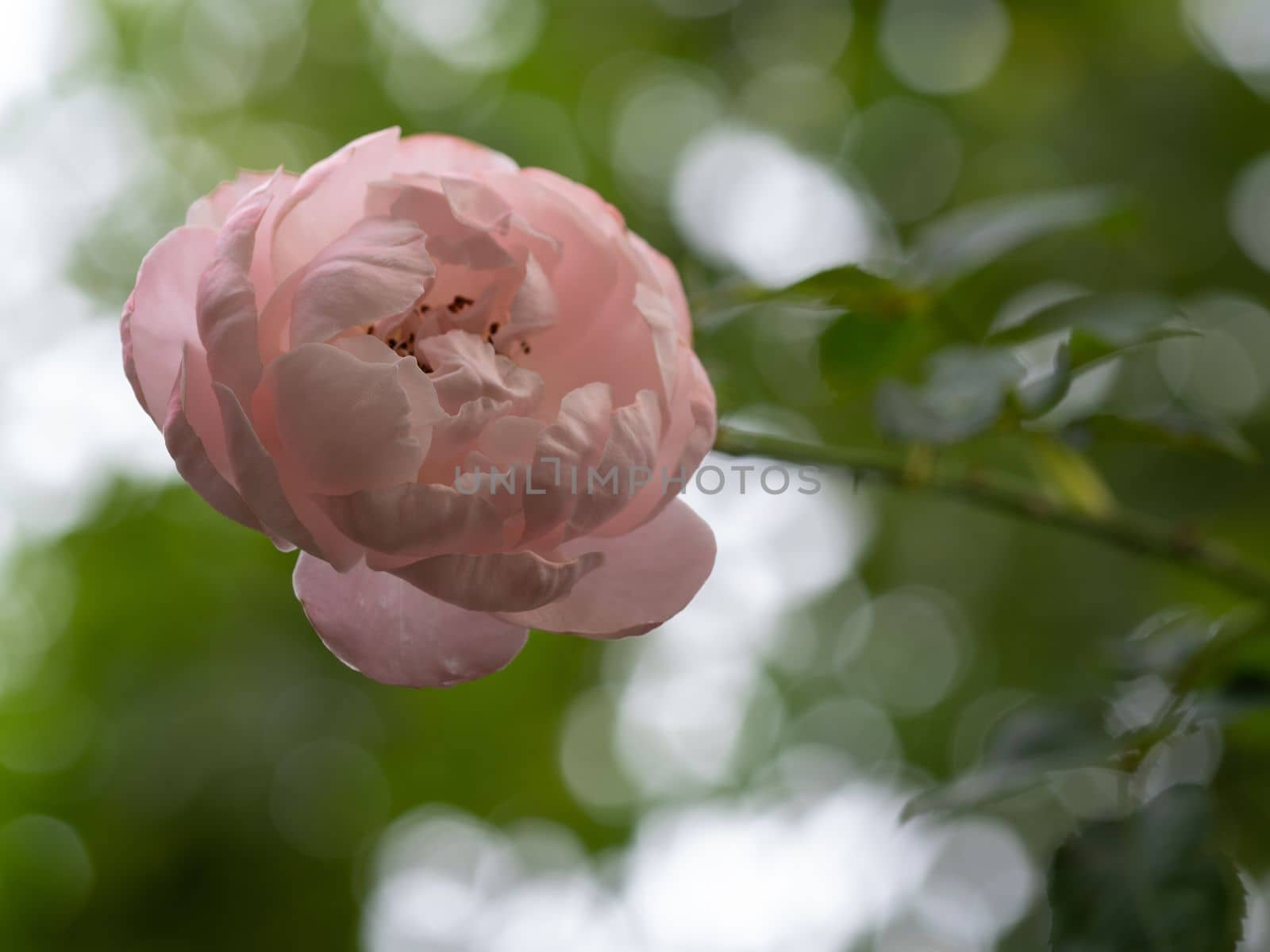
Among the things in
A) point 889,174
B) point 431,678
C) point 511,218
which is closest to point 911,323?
point 511,218

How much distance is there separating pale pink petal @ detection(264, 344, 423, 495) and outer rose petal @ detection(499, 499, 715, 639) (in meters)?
0.09

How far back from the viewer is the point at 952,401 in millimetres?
655

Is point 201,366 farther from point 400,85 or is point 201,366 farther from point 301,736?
point 400,85

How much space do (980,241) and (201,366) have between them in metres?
0.55

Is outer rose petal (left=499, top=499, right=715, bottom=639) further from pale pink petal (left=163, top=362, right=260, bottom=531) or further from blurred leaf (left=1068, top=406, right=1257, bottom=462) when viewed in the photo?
blurred leaf (left=1068, top=406, right=1257, bottom=462)

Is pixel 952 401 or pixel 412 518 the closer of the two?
pixel 412 518

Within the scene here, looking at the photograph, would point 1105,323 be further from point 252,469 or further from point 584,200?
point 252,469

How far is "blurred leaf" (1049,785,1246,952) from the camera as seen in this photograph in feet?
2.01

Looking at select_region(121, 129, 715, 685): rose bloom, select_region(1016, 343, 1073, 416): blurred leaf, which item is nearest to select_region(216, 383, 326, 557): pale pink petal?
select_region(121, 129, 715, 685): rose bloom

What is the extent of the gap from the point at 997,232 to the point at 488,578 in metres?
0.51

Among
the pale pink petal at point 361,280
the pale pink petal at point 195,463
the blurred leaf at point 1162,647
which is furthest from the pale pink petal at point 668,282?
the blurred leaf at point 1162,647

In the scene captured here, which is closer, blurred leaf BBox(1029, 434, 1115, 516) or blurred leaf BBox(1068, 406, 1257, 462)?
blurred leaf BBox(1068, 406, 1257, 462)

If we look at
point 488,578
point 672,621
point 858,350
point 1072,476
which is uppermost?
point 488,578

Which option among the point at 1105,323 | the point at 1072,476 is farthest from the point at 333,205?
the point at 1072,476
